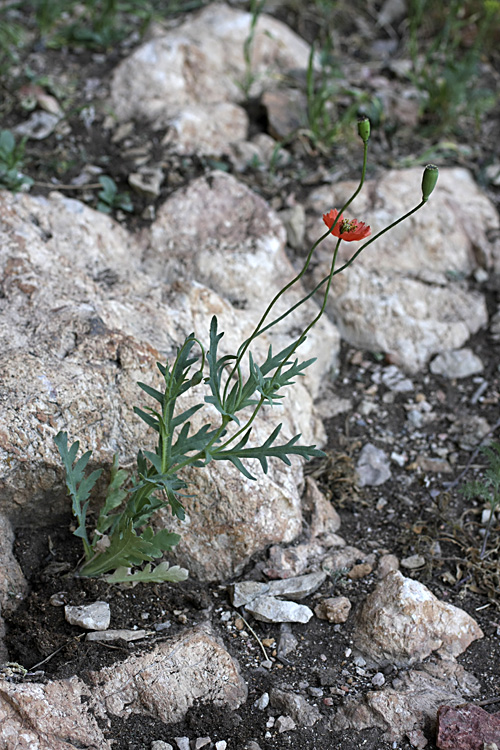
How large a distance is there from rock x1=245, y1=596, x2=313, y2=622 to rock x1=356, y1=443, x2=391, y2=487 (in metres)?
0.78

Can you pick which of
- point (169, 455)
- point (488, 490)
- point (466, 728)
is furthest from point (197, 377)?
point (488, 490)

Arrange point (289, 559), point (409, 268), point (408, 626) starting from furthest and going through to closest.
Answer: point (409, 268) → point (289, 559) → point (408, 626)

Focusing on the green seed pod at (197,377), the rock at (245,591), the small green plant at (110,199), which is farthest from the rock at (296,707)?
the small green plant at (110,199)

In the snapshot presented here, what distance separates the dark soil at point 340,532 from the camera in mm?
2287

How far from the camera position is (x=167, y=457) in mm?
2271

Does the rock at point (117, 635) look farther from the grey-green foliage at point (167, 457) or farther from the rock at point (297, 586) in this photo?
the rock at point (297, 586)

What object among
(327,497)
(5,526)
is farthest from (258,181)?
(5,526)

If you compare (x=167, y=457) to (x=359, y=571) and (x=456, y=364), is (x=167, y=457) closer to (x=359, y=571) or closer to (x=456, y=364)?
(x=359, y=571)

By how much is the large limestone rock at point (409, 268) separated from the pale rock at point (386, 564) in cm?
123

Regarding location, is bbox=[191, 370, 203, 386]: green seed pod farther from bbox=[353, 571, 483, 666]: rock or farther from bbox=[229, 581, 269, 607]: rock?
bbox=[353, 571, 483, 666]: rock

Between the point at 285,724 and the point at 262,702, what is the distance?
4.4 inches

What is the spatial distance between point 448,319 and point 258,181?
137 centimetres

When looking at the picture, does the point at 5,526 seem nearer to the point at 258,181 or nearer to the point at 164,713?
the point at 164,713

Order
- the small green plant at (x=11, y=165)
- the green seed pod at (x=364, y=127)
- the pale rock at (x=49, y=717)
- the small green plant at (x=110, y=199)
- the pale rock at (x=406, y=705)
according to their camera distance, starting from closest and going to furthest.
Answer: the green seed pod at (x=364, y=127) → the pale rock at (x=49, y=717) → the pale rock at (x=406, y=705) → the small green plant at (x=11, y=165) → the small green plant at (x=110, y=199)
